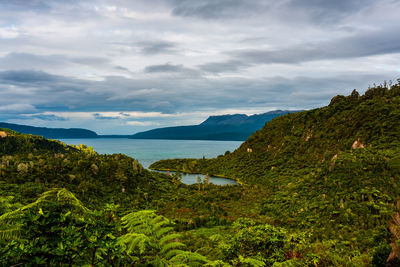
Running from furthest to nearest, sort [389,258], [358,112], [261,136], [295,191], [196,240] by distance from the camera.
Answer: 1. [261,136]
2. [358,112]
3. [295,191]
4. [196,240]
5. [389,258]

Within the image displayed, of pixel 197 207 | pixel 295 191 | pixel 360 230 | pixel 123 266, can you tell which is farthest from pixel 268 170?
pixel 123 266

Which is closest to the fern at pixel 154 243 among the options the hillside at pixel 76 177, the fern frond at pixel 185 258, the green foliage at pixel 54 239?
the fern frond at pixel 185 258

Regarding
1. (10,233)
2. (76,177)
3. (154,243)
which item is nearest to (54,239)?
(10,233)

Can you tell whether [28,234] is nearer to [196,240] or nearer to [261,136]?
[196,240]

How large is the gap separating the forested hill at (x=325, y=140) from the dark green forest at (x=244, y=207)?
0.37 m

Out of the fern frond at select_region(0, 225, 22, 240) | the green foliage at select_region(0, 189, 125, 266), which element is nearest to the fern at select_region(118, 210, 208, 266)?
the green foliage at select_region(0, 189, 125, 266)

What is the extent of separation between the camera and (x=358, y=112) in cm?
5541

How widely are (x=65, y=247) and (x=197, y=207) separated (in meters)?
35.8

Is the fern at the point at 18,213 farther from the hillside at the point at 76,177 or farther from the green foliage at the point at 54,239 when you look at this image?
the hillside at the point at 76,177

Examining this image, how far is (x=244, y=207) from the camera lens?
119 ft

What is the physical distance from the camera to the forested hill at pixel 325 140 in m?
36.5

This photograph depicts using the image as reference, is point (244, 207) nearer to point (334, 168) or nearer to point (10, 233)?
point (334, 168)

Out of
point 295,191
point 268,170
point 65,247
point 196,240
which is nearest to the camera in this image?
point 65,247

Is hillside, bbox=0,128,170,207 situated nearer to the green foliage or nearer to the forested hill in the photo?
the green foliage
